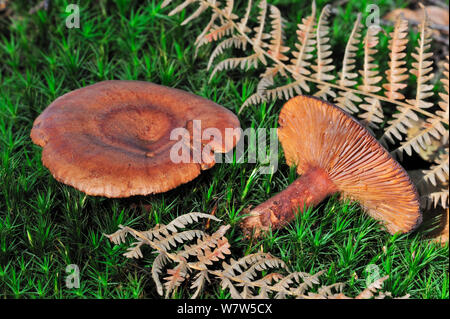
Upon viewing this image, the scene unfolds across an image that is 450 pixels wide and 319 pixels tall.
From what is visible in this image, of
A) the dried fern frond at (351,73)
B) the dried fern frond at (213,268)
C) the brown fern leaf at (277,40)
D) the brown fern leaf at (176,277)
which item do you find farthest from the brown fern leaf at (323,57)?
the brown fern leaf at (176,277)

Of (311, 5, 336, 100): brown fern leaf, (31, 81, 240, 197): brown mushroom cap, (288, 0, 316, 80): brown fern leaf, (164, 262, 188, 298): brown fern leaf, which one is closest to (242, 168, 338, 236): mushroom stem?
(31, 81, 240, 197): brown mushroom cap

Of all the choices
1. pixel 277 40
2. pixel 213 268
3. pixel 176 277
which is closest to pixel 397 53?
pixel 277 40

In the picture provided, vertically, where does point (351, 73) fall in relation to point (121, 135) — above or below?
above

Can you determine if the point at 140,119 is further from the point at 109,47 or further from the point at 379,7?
the point at 379,7

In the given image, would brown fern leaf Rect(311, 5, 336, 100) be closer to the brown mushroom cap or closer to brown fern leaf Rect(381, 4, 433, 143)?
brown fern leaf Rect(381, 4, 433, 143)

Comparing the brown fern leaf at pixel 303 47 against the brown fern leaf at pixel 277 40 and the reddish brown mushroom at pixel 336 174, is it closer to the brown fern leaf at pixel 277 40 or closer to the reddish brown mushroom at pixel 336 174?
the brown fern leaf at pixel 277 40

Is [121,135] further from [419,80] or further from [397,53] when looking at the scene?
[419,80]
